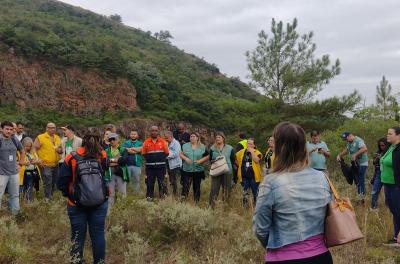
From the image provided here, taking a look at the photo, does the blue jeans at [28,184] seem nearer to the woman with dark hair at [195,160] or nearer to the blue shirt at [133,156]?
the blue shirt at [133,156]

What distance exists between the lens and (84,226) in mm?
4789

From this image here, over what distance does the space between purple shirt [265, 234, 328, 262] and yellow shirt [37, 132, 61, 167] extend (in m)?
6.49

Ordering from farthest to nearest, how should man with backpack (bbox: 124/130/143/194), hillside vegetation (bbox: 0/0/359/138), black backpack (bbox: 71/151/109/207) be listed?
hillside vegetation (bbox: 0/0/359/138) < man with backpack (bbox: 124/130/143/194) < black backpack (bbox: 71/151/109/207)

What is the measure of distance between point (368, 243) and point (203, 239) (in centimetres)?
234

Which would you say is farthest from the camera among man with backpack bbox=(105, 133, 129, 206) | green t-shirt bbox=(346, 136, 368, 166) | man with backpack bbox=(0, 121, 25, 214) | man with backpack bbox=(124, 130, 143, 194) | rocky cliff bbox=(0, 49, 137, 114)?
rocky cliff bbox=(0, 49, 137, 114)

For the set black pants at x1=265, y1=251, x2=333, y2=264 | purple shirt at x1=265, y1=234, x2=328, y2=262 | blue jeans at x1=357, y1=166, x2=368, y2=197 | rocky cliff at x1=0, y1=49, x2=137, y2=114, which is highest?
rocky cliff at x1=0, y1=49, x2=137, y2=114

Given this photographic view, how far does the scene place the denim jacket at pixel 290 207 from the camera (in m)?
2.65

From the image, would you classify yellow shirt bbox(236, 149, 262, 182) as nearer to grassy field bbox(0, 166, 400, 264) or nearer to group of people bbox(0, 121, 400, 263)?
group of people bbox(0, 121, 400, 263)

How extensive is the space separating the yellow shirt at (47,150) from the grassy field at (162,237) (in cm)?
102

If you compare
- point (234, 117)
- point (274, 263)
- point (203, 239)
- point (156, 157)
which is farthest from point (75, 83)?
point (274, 263)

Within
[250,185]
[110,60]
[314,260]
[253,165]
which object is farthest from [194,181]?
[110,60]

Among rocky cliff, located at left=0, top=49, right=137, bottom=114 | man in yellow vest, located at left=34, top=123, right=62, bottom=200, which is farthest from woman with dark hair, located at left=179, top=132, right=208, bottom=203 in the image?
rocky cliff, located at left=0, top=49, right=137, bottom=114

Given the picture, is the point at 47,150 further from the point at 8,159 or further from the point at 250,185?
the point at 250,185

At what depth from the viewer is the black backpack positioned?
4531 millimetres
